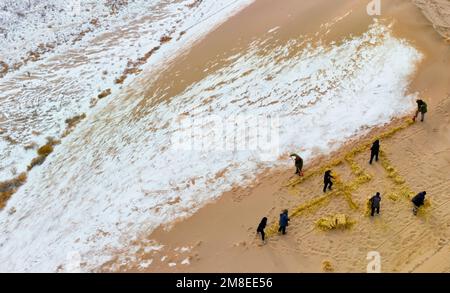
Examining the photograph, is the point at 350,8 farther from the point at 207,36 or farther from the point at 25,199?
the point at 25,199

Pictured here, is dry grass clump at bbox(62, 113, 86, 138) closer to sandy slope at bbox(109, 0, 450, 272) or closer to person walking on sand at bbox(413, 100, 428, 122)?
sandy slope at bbox(109, 0, 450, 272)

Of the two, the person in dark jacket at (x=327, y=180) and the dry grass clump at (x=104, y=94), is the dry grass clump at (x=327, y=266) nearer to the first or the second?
the person in dark jacket at (x=327, y=180)

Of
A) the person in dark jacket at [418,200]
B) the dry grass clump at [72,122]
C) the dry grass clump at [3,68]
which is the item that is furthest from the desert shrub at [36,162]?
the person in dark jacket at [418,200]

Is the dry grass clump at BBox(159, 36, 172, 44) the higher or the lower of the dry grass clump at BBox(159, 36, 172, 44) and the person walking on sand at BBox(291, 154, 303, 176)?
the higher

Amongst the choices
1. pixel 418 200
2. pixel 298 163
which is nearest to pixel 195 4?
pixel 298 163

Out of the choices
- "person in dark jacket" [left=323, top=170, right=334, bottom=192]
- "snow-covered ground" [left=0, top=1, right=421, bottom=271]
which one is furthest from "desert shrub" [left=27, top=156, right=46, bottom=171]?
"person in dark jacket" [left=323, top=170, right=334, bottom=192]
